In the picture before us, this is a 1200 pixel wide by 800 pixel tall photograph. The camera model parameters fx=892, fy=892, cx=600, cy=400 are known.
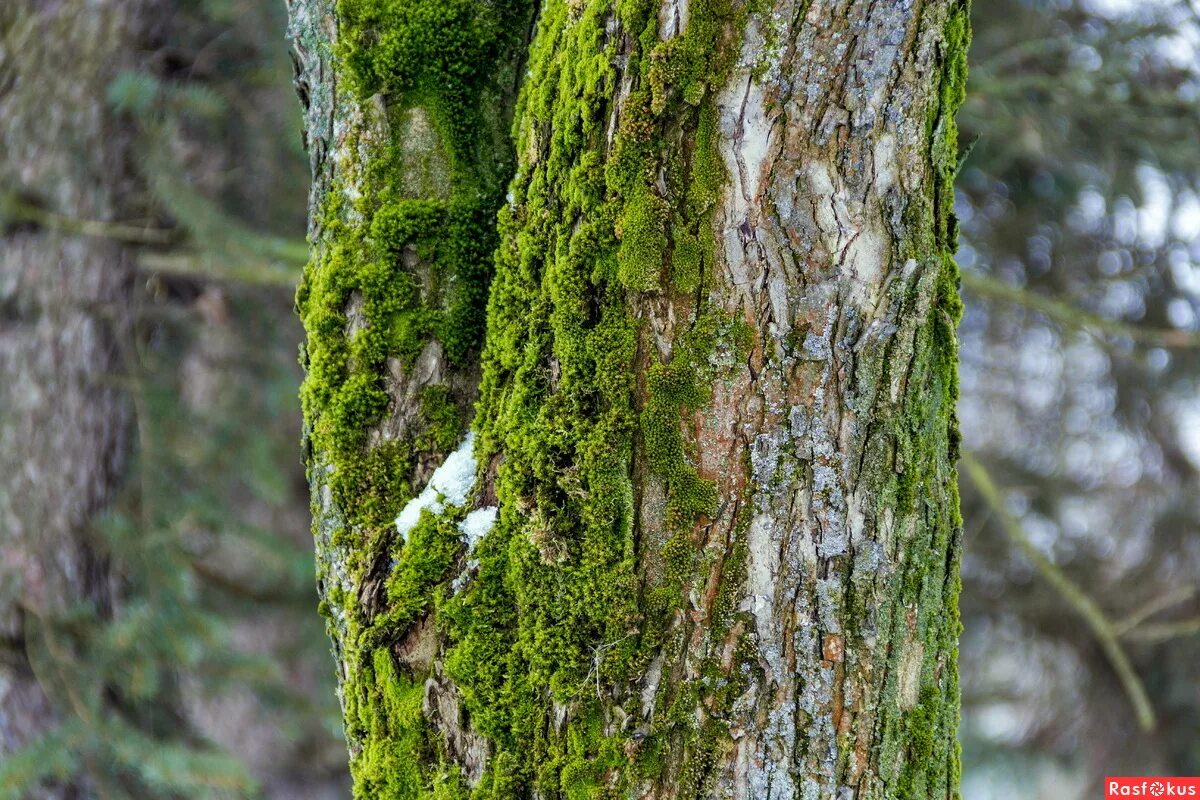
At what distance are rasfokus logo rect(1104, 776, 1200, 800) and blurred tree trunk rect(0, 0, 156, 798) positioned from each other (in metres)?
3.49

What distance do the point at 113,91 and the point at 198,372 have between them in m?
2.17

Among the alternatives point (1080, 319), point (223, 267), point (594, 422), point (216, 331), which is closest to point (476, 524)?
point (594, 422)

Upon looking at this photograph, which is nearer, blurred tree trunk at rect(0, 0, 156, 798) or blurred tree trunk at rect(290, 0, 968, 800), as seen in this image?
blurred tree trunk at rect(290, 0, 968, 800)

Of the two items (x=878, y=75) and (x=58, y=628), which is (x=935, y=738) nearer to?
(x=878, y=75)

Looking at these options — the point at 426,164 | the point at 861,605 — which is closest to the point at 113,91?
the point at 426,164

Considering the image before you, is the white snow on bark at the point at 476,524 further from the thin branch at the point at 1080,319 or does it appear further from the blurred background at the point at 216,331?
the thin branch at the point at 1080,319

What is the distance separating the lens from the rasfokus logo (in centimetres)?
305

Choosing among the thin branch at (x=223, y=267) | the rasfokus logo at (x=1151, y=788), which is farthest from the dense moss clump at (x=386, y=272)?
the rasfokus logo at (x=1151, y=788)

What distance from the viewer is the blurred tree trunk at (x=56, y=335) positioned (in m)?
3.02

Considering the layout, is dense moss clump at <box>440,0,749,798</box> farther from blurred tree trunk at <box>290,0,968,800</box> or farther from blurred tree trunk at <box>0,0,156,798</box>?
blurred tree trunk at <box>0,0,156,798</box>

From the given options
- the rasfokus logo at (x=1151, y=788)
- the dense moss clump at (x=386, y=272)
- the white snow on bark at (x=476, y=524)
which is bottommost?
the rasfokus logo at (x=1151, y=788)

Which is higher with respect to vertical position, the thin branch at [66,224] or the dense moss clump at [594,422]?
the thin branch at [66,224]

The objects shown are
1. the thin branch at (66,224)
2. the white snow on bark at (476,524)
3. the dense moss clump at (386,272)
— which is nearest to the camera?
the white snow on bark at (476,524)

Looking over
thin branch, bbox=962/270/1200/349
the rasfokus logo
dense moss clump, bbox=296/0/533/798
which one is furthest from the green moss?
the rasfokus logo
